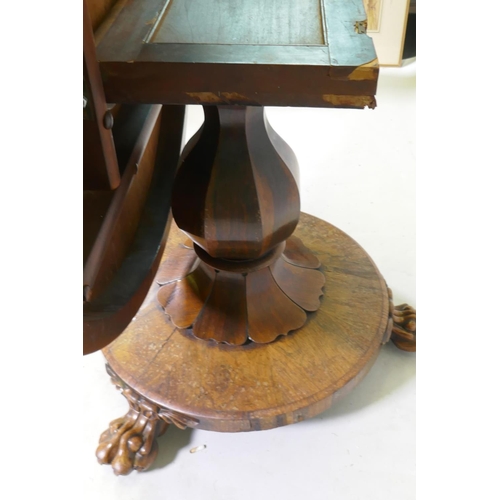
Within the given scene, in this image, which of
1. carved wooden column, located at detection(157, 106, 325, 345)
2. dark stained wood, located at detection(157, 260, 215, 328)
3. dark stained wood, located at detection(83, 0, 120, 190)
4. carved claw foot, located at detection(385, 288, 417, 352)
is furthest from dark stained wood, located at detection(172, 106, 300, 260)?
carved claw foot, located at detection(385, 288, 417, 352)

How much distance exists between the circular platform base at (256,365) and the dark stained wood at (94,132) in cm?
37

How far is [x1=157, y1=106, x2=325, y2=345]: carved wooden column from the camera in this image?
2.47 feet

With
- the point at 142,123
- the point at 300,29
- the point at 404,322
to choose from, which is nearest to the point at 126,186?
the point at 142,123

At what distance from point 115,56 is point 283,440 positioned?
0.64m

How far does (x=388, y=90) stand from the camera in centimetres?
183

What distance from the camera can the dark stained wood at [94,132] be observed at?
0.47m

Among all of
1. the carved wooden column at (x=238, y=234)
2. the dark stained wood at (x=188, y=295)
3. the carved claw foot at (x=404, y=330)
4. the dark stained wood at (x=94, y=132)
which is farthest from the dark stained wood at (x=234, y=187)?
the carved claw foot at (x=404, y=330)

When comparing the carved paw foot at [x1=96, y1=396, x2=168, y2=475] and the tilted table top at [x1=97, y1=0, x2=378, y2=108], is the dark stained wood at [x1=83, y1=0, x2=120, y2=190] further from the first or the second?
the carved paw foot at [x1=96, y1=396, x2=168, y2=475]

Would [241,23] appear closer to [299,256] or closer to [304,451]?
[299,256]

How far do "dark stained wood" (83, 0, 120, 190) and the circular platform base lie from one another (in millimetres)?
372

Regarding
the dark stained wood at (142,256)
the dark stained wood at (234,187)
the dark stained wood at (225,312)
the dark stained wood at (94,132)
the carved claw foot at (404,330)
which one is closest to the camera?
the dark stained wood at (94,132)

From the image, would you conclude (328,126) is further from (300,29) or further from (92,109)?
(92,109)

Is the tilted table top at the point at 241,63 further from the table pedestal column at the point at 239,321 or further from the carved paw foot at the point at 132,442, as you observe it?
the carved paw foot at the point at 132,442

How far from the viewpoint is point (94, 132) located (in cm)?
51
